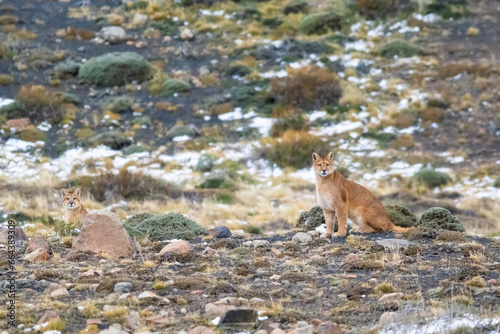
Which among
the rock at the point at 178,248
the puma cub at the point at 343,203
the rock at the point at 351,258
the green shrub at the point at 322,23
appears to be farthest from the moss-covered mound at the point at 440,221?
the green shrub at the point at 322,23

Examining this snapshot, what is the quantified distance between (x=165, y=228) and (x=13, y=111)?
17.0 meters

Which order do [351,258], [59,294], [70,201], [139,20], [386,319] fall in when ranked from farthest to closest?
[139,20] → [70,201] → [351,258] → [59,294] → [386,319]

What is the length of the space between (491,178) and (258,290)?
15.1 metres

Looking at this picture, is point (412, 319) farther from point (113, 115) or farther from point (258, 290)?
point (113, 115)

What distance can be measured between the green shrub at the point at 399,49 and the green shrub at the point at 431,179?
1044cm

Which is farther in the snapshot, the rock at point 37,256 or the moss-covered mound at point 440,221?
the moss-covered mound at point 440,221

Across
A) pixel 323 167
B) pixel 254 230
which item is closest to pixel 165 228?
pixel 323 167

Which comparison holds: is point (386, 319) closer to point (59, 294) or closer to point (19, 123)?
point (59, 294)

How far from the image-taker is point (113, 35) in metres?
31.8

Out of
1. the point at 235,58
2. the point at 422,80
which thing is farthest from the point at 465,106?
the point at 235,58

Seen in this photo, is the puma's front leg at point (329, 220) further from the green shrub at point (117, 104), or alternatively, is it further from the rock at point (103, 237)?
the green shrub at point (117, 104)

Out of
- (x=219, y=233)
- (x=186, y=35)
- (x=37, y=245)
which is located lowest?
(x=186, y=35)

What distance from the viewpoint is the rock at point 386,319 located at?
19.3ft

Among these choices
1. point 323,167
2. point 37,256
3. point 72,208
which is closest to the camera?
point 37,256
